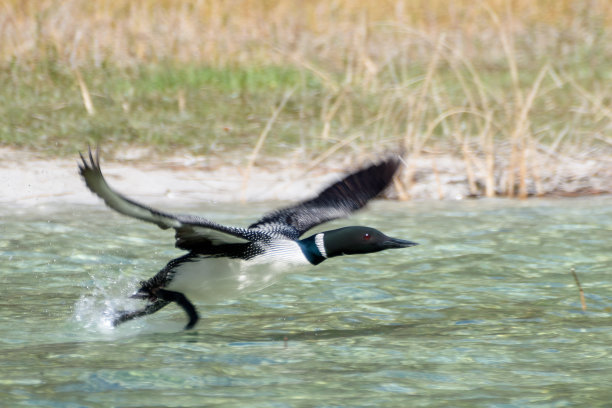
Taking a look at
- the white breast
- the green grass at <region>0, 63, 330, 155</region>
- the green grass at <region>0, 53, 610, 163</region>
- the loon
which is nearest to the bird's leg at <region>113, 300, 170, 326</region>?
the loon

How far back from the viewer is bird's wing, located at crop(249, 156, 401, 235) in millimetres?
5656

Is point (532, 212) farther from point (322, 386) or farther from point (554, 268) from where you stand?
point (322, 386)

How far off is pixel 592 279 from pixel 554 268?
400mm

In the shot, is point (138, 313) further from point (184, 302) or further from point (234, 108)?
point (234, 108)

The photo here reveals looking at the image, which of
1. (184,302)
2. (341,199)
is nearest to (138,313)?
(184,302)

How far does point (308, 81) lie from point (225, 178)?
3007 mm

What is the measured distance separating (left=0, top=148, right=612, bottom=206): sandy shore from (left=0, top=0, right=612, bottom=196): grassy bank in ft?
0.52

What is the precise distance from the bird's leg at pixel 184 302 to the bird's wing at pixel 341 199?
1.90 feet

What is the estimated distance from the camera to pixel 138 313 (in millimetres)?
5629

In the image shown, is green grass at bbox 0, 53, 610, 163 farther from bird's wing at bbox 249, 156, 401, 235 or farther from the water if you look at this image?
bird's wing at bbox 249, 156, 401, 235

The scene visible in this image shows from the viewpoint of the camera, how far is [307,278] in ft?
Result: 21.9

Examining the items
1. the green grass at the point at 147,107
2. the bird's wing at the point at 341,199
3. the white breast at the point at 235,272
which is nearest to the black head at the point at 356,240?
the white breast at the point at 235,272

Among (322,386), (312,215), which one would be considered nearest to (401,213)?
(312,215)

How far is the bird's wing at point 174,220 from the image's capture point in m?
4.10
